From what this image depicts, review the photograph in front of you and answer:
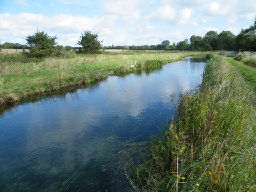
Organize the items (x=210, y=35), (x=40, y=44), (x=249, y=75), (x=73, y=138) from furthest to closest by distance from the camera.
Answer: (x=210, y=35)
(x=40, y=44)
(x=249, y=75)
(x=73, y=138)

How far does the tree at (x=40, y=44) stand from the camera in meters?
24.9

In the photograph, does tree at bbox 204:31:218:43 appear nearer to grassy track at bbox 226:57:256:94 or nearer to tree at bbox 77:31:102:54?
tree at bbox 77:31:102:54

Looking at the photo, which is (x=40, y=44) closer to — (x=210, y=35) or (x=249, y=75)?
(x=249, y=75)

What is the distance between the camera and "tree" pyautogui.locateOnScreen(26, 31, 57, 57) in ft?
81.7

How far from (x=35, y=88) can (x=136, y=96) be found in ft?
22.4

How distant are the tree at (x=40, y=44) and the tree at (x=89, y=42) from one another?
1150 cm

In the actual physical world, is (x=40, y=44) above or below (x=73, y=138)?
above

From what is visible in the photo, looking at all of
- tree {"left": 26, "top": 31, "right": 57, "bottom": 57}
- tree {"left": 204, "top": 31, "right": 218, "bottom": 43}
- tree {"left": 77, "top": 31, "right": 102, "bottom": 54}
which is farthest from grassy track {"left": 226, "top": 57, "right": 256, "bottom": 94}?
Answer: tree {"left": 204, "top": 31, "right": 218, "bottom": 43}

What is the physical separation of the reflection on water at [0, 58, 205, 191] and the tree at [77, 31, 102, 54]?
2797 cm

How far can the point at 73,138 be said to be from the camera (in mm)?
6238

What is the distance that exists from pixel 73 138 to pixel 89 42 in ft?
112

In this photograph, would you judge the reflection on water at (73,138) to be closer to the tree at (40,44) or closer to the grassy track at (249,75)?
the grassy track at (249,75)

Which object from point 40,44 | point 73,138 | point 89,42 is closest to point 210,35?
point 89,42

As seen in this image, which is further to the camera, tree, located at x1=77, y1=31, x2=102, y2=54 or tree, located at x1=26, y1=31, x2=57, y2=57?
tree, located at x1=77, y1=31, x2=102, y2=54
